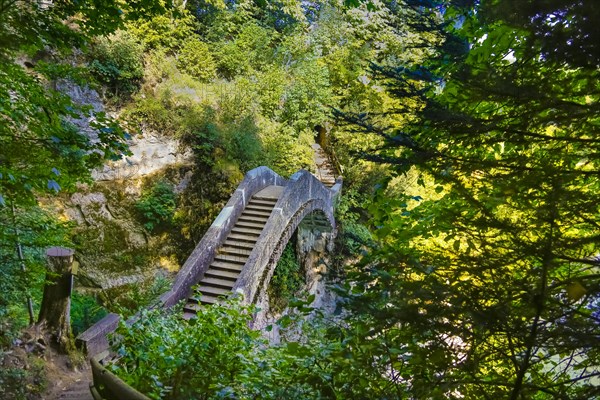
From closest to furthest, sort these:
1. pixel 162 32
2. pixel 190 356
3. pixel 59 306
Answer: pixel 190 356
pixel 59 306
pixel 162 32

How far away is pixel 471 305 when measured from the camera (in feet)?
5.69

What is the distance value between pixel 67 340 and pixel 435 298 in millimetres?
6220

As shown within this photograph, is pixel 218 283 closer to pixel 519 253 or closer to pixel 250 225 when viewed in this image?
pixel 250 225

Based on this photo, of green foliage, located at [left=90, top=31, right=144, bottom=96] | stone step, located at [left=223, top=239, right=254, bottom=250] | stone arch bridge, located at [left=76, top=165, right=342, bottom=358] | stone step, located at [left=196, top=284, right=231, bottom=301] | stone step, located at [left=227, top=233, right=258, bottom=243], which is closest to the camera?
stone arch bridge, located at [left=76, top=165, right=342, bottom=358]

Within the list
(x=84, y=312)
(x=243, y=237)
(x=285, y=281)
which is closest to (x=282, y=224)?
(x=243, y=237)

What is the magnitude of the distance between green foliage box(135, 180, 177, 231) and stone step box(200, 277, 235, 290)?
10.0 feet

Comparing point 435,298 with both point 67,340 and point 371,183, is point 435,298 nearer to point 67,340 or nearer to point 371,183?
point 67,340

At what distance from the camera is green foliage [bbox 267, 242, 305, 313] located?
11.3m

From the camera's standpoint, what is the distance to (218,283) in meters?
7.80

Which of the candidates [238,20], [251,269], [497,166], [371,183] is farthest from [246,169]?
[497,166]

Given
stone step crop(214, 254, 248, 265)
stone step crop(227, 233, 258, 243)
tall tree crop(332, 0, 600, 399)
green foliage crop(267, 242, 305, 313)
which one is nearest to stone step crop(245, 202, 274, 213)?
stone step crop(227, 233, 258, 243)

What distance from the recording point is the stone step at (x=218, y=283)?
7.77m

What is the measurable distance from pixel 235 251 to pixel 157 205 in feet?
9.69

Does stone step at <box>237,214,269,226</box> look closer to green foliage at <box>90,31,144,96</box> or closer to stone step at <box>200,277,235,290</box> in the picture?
stone step at <box>200,277,235,290</box>
